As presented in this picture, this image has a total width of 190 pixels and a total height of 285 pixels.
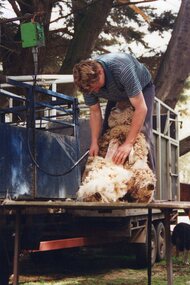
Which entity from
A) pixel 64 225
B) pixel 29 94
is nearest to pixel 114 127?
pixel 29 94

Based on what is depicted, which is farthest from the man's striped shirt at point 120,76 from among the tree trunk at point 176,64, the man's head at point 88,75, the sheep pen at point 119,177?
the tree trunk at point 176,64

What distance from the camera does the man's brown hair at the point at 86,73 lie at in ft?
12.8

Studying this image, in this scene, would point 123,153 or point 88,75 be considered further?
point 123,153

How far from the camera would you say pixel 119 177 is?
389cm

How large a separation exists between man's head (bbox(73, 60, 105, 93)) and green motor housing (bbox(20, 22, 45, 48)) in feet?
6.49

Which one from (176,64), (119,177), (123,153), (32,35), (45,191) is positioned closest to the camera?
(119,177)

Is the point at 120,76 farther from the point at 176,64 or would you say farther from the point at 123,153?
the point at 176,64

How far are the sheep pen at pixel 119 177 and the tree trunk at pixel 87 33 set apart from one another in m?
7.09

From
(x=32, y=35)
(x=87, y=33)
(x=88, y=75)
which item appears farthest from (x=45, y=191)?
(x=87, y=33)

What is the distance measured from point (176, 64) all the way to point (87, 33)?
200cm

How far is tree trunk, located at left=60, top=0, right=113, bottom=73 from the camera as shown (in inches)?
442

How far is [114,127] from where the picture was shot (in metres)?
4.46

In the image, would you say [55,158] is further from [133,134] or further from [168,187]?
[168,187]

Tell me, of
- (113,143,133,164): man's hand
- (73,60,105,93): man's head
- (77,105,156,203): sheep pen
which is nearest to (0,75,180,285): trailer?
(77,105,156,203): sheep pen
